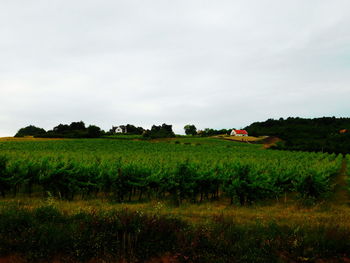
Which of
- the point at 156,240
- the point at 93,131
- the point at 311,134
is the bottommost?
the point at 156,240

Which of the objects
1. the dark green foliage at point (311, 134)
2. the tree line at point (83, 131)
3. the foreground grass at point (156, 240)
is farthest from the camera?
the tree line at point (83, 131)

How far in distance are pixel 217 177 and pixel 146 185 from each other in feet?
15.9

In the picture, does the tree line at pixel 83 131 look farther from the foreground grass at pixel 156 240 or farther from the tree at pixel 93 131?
the foreground grass at pixel 156 240

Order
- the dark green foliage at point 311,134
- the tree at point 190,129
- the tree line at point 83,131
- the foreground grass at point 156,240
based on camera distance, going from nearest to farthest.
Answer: the foreground grass at point 156,240
the dark green foliage at point 311,134
the tree line at point 83,131
the tree at point 190,129

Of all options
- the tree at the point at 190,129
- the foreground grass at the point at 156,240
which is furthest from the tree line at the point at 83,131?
the foreground grass at the point at 156,240

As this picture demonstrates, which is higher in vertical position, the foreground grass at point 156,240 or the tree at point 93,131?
the tree at point 93,131

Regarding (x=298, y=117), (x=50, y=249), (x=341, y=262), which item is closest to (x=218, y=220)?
(x=341, y=262)

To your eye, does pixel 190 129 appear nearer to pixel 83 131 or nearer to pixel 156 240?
pixel 83 131

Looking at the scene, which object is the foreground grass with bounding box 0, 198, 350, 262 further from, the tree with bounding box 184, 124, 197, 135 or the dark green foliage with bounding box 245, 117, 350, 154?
the tree with bounding box 184, 124, 197, 135

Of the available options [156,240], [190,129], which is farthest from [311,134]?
[156,240]

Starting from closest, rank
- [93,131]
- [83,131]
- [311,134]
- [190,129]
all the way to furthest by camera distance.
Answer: [93,131] < [83,131] < [311,134] < [190,129]

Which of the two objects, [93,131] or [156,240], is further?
[93,131]

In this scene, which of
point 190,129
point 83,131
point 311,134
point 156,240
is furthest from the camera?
point 190,129

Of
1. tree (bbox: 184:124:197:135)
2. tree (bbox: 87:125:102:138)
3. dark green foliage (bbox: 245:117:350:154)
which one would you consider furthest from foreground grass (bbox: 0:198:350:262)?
tree (bbox: 184:124:197:135)
